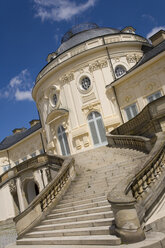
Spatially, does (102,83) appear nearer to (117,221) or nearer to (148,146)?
(148,146)

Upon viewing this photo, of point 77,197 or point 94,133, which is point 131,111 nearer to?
point 94,133

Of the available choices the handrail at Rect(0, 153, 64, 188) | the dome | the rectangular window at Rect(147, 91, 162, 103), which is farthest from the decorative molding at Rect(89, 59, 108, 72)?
the handrail at Rect(0, 153, 64, 188)

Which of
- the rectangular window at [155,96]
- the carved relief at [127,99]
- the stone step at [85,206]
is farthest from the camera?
the carved relief at [127,99]

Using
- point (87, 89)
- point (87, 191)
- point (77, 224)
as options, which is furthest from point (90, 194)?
point (87, 89)

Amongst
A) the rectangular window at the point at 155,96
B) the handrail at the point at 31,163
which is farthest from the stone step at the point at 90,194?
the rectangular window at the point at 155,96

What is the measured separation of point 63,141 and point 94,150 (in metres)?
6.69

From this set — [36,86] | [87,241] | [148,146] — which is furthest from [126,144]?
[36,86]

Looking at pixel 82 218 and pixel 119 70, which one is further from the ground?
pixel 119 70

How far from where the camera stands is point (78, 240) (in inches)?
225

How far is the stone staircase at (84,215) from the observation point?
19.2ft

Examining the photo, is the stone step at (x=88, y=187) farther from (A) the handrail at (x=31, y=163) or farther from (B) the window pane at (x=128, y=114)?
(B) the window pane at (x=128, y=114)

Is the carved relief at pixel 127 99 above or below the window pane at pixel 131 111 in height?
above

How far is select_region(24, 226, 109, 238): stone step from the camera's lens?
18.8 feet

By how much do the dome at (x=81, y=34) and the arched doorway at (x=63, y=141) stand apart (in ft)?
27.6
